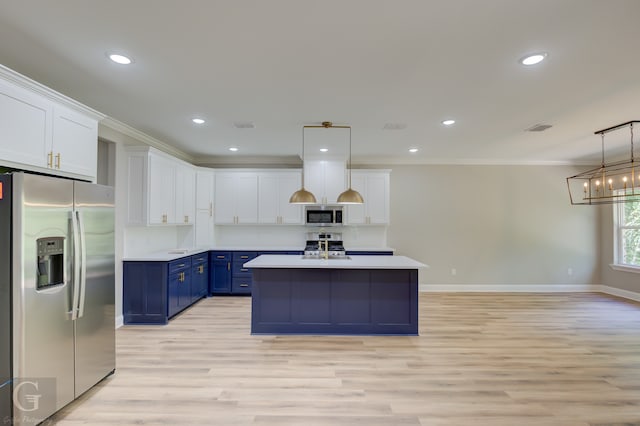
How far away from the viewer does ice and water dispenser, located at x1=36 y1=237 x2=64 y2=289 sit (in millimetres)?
2258

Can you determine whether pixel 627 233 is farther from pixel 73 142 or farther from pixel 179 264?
pixel 73 142

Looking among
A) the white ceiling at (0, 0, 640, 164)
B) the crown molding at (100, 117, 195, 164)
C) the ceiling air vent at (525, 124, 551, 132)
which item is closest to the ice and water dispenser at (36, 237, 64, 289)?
the white ceiling at (0, 0, 640, 164)

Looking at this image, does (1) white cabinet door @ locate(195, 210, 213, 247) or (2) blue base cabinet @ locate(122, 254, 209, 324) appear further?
(1) white cabinet door @ locate(195, 210, 213, 247)

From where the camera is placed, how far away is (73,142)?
2.86 m

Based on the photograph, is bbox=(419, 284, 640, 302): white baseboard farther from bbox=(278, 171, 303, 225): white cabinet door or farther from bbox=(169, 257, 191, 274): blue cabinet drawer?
bbox=(169, 257, 191, 274): blue cabinet drawer

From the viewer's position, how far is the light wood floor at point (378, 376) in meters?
2.46

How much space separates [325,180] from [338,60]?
3.84 m

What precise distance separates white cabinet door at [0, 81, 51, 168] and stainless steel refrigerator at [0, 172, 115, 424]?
12.5 inches

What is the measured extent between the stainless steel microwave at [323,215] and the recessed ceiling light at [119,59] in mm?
4258

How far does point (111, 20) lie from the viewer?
2.08 metres

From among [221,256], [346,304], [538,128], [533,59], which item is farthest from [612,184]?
[221,256]

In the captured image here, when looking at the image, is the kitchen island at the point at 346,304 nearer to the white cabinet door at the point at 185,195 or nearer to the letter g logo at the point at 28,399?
the letter g logo at the point at 28,399

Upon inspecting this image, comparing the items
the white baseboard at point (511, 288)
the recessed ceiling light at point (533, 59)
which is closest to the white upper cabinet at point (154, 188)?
the recessed ceiling light at point (533, 59)

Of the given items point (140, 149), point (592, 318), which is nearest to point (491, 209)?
point (592, 318)
